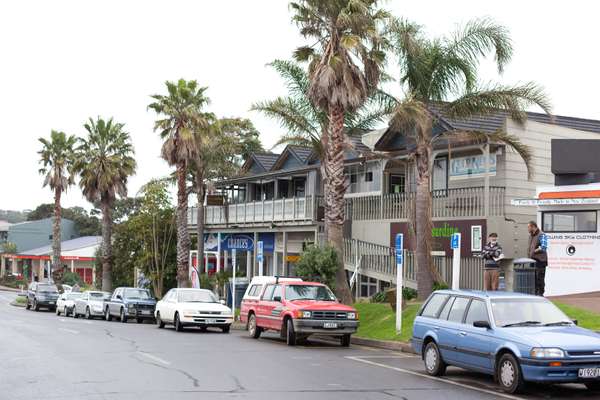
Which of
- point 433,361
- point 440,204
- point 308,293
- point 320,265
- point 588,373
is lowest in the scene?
point 433,361

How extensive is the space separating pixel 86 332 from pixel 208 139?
1661 cm

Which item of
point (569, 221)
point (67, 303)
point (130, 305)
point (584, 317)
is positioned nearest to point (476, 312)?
point (584, 317)

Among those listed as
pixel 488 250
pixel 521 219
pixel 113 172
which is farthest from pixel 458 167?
pixel 113 172

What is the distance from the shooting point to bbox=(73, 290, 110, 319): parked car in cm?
3594

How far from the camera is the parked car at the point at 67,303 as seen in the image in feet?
127

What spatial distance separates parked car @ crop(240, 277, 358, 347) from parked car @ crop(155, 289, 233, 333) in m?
2.18

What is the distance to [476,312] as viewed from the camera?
1302 cm

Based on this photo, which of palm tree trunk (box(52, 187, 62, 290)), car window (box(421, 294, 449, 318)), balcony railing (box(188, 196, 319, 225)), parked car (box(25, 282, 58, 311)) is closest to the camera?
car window (box(421, 294, 449, 318))

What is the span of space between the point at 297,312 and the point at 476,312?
729cm

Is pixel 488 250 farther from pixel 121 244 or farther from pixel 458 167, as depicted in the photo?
pixel 121 244

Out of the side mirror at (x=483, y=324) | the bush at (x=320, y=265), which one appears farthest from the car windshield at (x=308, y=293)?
the side mirror at (x=483, y=324)

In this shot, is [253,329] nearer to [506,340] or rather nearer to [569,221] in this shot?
[569,221]

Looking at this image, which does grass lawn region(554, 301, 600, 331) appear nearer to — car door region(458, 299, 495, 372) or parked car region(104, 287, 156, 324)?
car door region(458, 299, 495, 372)

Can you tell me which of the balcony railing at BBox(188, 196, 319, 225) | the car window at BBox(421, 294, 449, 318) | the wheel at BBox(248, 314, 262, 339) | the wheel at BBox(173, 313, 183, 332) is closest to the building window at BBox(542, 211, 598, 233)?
the wheel at BBox(248, 314, 262, 339)
